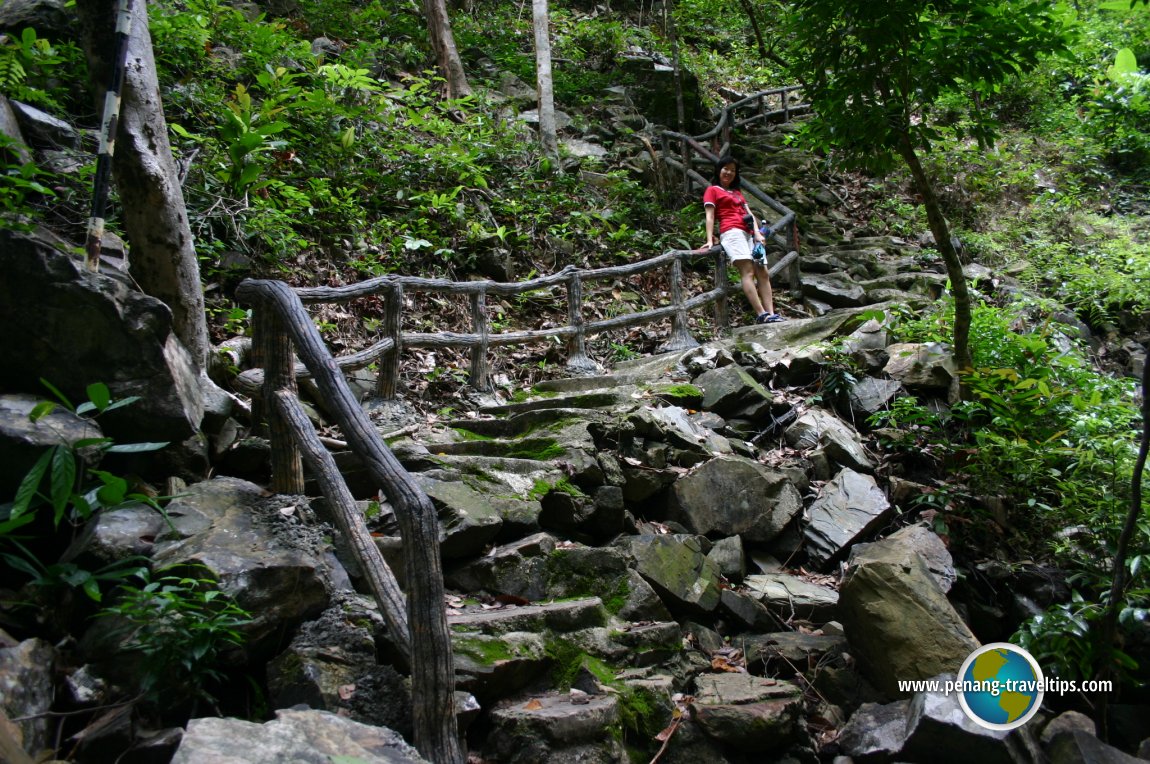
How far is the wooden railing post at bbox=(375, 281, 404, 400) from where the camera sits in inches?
211

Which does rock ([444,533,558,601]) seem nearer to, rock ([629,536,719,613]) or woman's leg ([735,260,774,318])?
rock ([629,536,719,613])

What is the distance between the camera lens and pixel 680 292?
8602 mm

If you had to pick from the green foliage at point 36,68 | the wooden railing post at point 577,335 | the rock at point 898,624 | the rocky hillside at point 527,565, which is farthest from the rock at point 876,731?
the green foliage at point 36,68

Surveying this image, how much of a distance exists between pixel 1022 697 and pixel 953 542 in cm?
193

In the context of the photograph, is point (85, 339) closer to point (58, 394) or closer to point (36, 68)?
point (58, 394)

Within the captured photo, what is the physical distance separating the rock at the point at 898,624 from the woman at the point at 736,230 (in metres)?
5.46

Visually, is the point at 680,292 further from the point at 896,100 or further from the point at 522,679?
the point at 522,679

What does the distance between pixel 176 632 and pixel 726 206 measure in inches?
316

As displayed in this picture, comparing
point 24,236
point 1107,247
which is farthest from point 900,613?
point 1107,247

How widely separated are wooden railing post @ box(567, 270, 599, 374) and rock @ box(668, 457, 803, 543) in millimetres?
2609

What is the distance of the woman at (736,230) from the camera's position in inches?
353

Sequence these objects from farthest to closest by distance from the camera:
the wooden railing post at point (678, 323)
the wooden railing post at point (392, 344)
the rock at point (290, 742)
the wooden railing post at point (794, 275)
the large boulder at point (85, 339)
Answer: the wooden railing post at point (794, 275)
the wooden railing post at point (678, 323)
the wooden railing post at point (392, 344)
the large boulder at point (85, 339)
the rock at point (290, 742)

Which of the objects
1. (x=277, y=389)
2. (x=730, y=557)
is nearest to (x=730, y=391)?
(x=730, y=557)

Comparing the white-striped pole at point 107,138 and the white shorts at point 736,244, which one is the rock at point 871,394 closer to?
the white shorts at point 736,244
